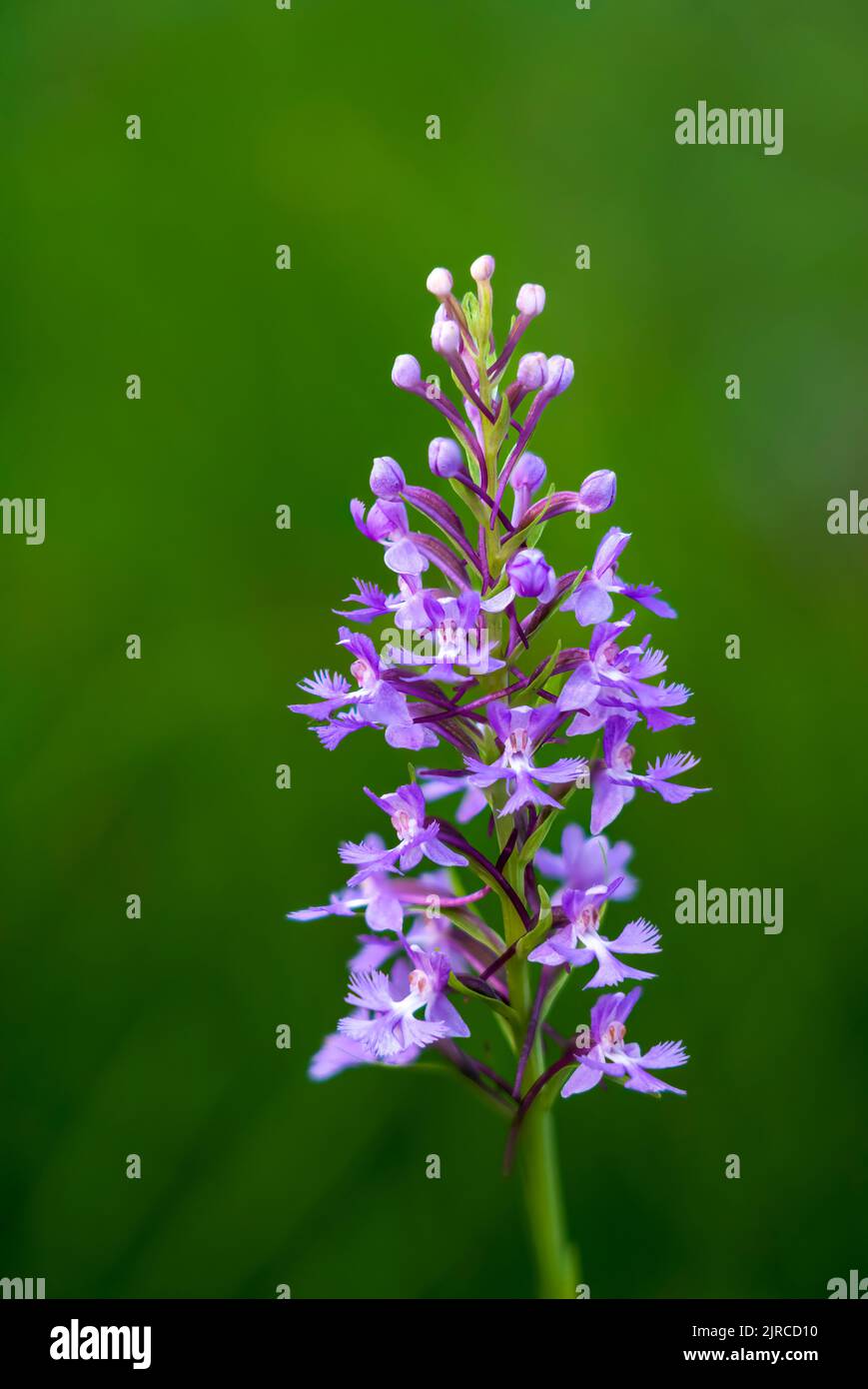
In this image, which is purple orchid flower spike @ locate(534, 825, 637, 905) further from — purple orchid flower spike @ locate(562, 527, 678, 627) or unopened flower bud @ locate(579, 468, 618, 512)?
unopened flower bud @ locate(579, 468, 618, 512)

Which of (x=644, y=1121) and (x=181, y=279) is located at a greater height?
(x=181, y=279)

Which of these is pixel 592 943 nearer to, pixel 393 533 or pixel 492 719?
pixel 492 719

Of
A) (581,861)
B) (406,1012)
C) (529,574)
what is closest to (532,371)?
(529,574)

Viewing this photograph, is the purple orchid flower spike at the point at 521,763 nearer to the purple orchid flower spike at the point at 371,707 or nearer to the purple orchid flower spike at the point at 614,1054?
the purple orchid flower spike at the point at 371,707

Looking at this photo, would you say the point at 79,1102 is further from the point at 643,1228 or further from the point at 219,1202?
the point at 643,1228

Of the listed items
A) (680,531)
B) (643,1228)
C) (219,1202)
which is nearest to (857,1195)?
(643,1228)
